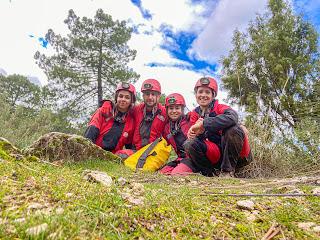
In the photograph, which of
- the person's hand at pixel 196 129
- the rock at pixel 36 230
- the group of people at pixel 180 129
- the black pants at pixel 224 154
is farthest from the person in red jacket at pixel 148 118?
the rock at pixel 36 230

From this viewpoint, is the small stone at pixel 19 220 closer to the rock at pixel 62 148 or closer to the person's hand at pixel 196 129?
the rock at pixel 62 148

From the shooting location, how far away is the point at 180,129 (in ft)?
20.3

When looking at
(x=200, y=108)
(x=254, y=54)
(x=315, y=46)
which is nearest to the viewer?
(x=200, y=108)

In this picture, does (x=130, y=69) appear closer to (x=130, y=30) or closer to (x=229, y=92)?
(x=130, y=30)

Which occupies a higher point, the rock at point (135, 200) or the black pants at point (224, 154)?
the black pants at point (224, 154)

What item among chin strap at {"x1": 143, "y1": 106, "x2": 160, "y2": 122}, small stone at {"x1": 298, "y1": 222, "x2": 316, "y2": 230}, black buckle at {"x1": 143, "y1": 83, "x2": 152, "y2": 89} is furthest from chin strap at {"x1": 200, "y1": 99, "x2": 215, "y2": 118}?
small stone at {"x1": 298, "y1": 222, "x2": 316, "y2": 230}

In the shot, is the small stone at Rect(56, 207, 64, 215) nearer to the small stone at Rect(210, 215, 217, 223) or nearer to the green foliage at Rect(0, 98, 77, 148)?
the small stone at Rect(210, 215, 217, 223)

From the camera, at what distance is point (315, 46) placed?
630 inches

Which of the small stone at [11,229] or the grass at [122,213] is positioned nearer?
the small stone at [11,229]

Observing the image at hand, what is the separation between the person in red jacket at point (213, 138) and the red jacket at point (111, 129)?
1.60 m

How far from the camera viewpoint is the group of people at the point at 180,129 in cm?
505

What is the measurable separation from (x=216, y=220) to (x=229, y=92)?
15.9 meters

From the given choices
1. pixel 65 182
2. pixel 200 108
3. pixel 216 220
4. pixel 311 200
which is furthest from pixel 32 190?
pixel 200 108

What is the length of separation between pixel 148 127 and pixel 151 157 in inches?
33.0
